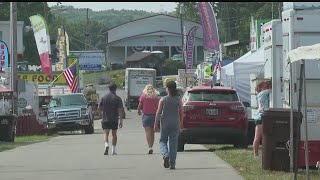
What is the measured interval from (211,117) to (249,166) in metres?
4.49

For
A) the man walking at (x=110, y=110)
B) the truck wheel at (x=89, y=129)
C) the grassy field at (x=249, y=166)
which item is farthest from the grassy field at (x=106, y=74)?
the grassy field at (x=249, y=166)

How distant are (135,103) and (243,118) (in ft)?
168

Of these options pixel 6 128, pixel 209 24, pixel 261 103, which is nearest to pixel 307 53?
pixel 261 103

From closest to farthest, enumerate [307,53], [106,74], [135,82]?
[307,53] < [135,82] < [106,74]

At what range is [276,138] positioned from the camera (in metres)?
13.7

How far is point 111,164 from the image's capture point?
16.4 metres

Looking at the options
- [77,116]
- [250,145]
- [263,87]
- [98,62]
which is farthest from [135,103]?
[263,87]

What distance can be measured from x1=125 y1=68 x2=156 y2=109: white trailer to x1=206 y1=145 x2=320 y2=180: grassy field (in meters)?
49.7

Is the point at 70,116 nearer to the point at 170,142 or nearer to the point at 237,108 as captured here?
the point at 237,108

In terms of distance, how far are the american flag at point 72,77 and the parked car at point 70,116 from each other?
14.8m

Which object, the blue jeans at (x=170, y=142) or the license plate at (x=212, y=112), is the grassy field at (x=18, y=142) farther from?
the blue jeans at (x=170, y=142)

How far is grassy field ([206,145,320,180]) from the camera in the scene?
13047mm

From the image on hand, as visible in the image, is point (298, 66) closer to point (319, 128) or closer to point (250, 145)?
point (319, 128)

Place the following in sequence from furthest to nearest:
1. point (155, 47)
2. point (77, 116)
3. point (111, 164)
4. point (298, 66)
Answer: point (155, 47)
point (77, 116)
point (111, 164)
point (298, 66)
